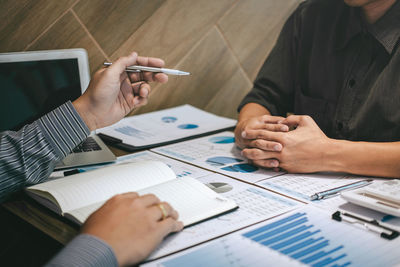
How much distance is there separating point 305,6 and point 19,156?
3.47 ft

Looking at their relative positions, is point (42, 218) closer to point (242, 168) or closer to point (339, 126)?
point (242, 168)

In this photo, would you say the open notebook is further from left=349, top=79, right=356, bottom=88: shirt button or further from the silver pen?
left=349, top=79, right=356, bottom=88: shirt button

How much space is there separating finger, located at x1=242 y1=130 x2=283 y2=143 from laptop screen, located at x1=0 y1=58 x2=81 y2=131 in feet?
1.75

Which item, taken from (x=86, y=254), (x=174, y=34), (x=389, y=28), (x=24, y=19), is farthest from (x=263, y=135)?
(x=24, y=19)

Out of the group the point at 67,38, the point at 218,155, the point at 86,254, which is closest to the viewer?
the point at 86,254

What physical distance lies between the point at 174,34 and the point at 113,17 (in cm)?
28

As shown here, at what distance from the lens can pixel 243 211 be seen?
773 millimetres

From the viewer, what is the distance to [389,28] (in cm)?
111

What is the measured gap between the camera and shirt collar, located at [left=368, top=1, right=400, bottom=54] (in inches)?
43.0

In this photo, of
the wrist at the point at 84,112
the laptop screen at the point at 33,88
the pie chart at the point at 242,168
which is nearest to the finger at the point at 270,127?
the pie chart at the point at 242,168

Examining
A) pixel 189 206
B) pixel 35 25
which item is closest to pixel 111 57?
pixel 35 25

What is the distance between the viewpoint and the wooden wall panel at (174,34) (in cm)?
132

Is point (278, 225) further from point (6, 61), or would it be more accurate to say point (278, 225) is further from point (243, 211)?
point (6, 61)

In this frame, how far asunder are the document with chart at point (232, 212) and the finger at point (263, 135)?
17cm
